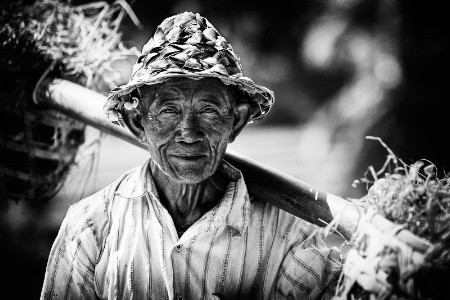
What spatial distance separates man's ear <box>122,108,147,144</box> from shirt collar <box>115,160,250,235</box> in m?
0.14

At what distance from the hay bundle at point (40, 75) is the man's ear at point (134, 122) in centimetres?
71

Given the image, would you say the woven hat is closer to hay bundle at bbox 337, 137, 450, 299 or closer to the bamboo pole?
the bamboo pole

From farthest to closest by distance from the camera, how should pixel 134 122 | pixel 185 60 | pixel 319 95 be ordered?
pixel 319 95
pixel 134 122
pixel 185 60

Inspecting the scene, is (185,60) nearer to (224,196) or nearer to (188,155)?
(188,155)

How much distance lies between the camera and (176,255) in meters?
2.04

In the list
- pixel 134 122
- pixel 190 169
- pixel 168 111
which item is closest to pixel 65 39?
pixel 134 122

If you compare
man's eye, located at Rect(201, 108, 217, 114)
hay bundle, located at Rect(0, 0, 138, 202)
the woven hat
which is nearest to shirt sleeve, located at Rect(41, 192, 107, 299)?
the woven hat

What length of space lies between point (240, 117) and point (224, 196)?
281 millimetres

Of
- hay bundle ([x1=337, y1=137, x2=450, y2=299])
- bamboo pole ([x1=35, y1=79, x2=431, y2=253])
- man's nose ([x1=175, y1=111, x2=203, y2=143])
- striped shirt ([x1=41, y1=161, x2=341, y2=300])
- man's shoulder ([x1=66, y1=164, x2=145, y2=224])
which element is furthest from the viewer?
man's shoulder ([x1=66, y1=164, x2=145, y2=224])

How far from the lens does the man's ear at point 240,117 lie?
6.89ft

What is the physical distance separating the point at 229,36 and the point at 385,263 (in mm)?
2781

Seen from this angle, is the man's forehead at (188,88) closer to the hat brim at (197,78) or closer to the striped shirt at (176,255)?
the hat brim at (197,78)

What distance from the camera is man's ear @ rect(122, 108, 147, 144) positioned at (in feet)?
6.86

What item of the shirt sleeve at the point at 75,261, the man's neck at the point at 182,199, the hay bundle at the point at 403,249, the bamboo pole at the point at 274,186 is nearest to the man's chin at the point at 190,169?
the man's neck at the point at 182,199
